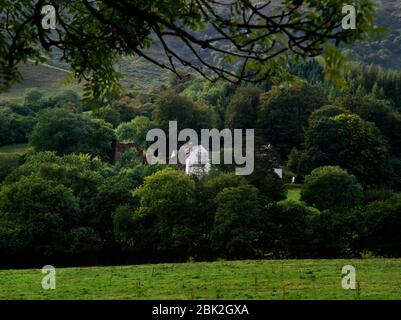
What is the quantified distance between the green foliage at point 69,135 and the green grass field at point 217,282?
2074 inches

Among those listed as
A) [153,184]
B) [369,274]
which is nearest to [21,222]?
[153,184]

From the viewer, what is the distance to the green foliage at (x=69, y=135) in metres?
92.2

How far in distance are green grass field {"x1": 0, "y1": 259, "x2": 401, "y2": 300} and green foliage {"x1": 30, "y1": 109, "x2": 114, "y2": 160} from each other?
52670 millimetres

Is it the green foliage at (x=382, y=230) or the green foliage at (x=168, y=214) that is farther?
the green foliage at (x=168, y=214)

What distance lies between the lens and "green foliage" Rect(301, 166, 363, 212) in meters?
64.8

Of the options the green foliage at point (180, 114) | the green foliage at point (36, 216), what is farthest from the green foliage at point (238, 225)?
the green foliage at point (180, 114)

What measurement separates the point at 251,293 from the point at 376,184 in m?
62.1

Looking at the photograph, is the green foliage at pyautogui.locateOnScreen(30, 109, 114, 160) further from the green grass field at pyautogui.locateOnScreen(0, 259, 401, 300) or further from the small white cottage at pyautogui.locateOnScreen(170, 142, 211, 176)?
the green grass field at pyautogui.locateOnScreen(0, 259, 401, 300)

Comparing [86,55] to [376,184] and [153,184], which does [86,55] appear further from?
[376,184]

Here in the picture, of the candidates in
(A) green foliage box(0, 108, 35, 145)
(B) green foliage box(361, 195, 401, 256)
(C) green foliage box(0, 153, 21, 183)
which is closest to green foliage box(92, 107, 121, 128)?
(A) green foliage box(0, 108, 35, 145)

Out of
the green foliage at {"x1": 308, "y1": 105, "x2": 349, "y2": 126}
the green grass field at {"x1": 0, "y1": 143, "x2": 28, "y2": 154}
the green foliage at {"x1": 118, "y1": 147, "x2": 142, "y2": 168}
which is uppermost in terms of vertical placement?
the green foliage at {"x1": 308, "y1": 105, "x2": 349, "y2": 126}

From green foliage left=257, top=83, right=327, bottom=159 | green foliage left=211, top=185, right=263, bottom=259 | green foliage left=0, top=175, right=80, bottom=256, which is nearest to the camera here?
green foliage left=211, top=185, right=263, bottom=259

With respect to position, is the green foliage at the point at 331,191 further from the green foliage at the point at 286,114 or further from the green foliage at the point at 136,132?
the green foliage at the point at 136,132

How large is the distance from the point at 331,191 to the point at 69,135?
43.7 m
